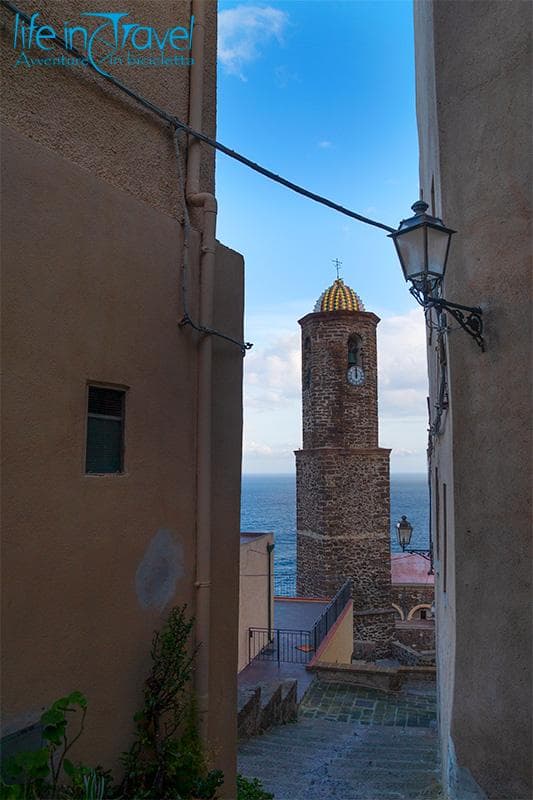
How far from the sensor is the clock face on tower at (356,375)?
72.4ft

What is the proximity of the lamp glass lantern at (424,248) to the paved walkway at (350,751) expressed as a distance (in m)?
4.78

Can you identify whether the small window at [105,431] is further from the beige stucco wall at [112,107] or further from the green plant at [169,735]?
the beige stucco wall at [112,107]

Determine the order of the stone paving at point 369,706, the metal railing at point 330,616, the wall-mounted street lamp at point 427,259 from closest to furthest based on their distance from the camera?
the wall-mounted street lamp at point 427,259 < the stone paving at point 369,706 < the metal railing at point 330,616

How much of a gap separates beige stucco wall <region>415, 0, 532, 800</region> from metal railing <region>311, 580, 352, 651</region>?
10003 millimetres

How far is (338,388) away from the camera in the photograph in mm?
21906

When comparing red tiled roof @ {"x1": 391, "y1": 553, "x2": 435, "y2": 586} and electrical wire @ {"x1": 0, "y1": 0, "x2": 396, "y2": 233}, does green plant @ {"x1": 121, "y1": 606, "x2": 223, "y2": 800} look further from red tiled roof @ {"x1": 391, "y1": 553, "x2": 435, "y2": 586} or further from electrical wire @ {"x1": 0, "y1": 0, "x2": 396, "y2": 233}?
red tiled roof @ {"x1": 391, "y1": 553, "x2": 435, "y2": 586}

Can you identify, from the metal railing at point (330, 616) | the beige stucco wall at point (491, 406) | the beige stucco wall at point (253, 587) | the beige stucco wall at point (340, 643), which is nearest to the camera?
the beige stucco wall at point (491, 406)

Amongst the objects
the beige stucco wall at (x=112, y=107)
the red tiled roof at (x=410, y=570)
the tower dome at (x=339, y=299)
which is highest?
the tower dome at (x=339, y=299)

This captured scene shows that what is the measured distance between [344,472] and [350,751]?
13.8m

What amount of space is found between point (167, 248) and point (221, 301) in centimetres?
73

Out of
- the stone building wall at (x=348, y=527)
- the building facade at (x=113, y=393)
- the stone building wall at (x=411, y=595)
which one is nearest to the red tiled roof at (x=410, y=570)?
the stone building wall at (x=411, y=595)

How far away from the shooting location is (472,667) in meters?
3.99

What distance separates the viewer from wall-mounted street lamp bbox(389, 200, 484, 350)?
3949 millimetres

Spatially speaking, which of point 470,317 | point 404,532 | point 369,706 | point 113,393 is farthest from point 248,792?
point 404,532
